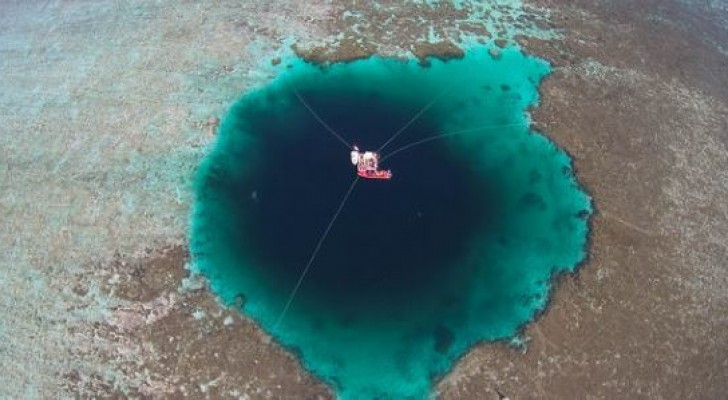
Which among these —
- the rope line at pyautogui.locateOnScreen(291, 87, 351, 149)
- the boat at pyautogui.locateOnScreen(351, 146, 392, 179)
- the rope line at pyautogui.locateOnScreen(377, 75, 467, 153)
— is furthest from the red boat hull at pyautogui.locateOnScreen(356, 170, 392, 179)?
the rope line at pyautogui.locateOnScreen(291, 87, 351, 149)

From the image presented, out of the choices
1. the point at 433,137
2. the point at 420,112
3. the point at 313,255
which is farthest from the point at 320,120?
the point at 313,255

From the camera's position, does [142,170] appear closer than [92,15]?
Yes

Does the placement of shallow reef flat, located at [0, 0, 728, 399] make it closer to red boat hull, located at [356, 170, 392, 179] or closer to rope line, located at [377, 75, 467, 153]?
rope line, located at [377, 75, 467, 153]

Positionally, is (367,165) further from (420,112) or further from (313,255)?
(420,112)

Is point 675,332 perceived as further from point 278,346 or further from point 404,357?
point 278,346

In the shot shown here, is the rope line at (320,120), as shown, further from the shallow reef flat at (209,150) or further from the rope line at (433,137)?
the shallow reef flat at (209,150)

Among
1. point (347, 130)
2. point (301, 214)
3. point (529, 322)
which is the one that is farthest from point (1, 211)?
point (529, 322)
